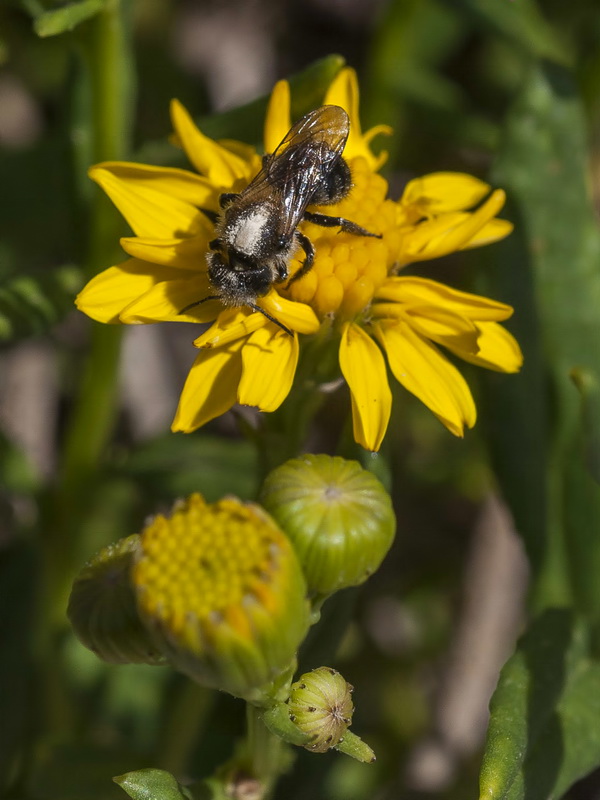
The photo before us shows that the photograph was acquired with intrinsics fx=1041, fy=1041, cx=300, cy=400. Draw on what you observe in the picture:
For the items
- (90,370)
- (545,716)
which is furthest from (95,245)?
(545,716)

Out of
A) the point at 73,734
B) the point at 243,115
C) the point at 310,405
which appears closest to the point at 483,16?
the point at 243,115

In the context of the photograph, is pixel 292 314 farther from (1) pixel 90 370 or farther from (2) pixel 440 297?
(1) pixel 90 370

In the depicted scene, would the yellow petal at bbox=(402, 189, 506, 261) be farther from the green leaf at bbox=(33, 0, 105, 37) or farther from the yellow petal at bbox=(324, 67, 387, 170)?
the green leaf at bbox=(33, 0, 105, 37)

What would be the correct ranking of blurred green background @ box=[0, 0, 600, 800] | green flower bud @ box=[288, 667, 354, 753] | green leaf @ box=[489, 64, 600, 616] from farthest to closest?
green leaf @ box=[489, 64, 600, 616] → blurred green background @ box=[0, 0, 600, 800] → green flower bud @ box=[288, 667, 354, 753]

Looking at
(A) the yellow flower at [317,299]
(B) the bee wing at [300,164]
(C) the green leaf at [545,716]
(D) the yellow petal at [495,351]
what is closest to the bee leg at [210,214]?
(A) the yellow flower at [317,299]

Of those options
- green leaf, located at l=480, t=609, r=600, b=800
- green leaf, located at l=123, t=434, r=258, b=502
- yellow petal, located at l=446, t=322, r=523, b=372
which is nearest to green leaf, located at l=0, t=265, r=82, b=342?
green leaf, located at l=123, t=434, r=258, b=502

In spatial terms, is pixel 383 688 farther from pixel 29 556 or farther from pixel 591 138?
pixel 591 138

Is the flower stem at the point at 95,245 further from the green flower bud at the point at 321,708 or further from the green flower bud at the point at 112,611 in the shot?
the green flower bud at the point at 321,708
